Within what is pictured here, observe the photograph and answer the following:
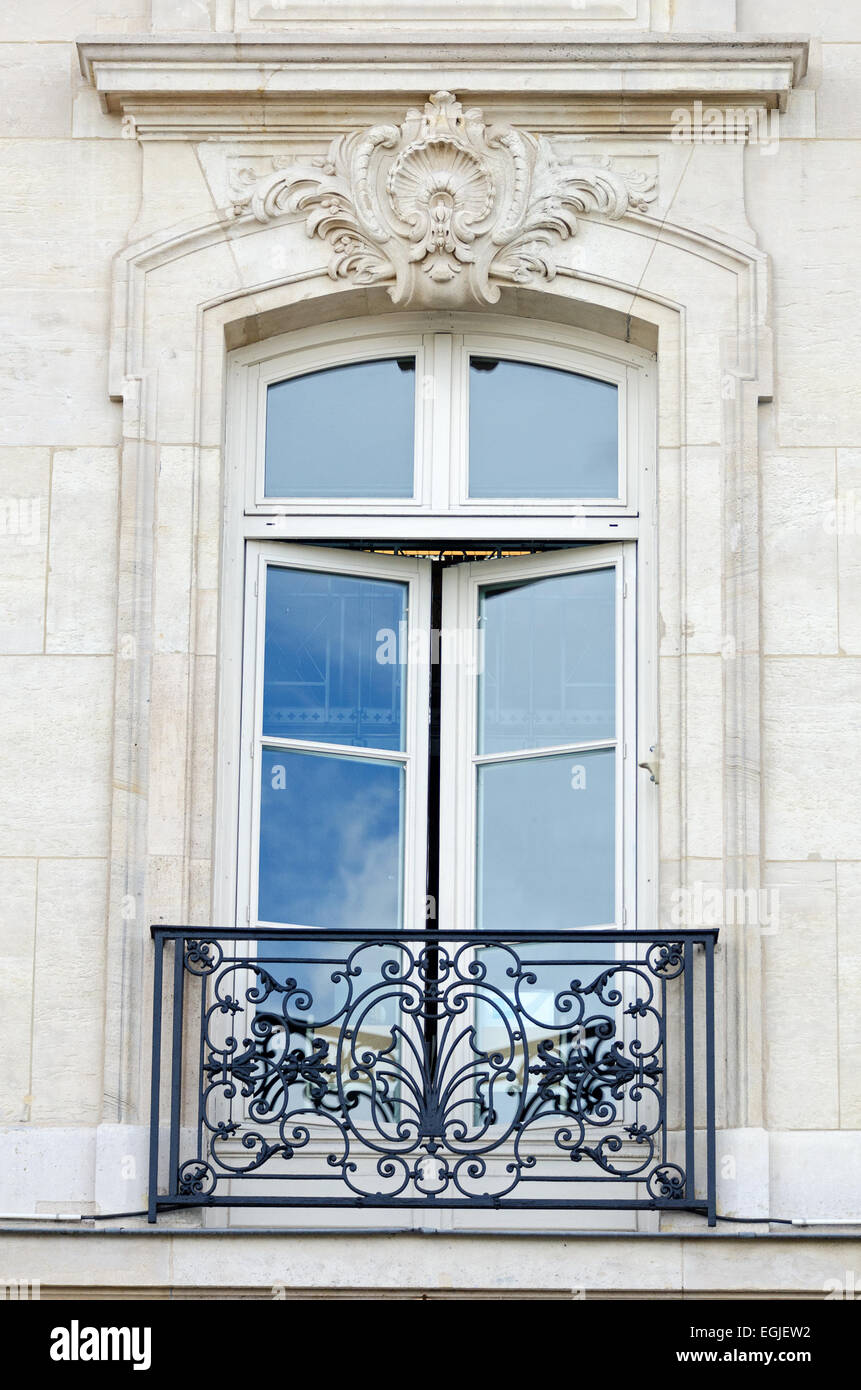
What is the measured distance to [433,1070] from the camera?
728 centimetres

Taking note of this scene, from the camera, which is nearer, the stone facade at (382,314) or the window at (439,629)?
the stone facade at (382,314)

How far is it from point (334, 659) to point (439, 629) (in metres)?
0.36

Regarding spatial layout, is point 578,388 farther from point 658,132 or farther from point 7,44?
point 7,44

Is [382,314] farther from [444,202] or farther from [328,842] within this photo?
[328,842]

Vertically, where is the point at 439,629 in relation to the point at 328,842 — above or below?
above

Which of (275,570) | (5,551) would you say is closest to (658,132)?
(275,570)

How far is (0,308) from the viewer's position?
7.84 meters

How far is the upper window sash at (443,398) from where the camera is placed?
7.92 metres

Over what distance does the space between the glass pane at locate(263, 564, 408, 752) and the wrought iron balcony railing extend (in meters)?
0.74

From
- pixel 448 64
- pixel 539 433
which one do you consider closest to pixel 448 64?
pixel 448 64

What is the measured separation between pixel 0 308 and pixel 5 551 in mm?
812
